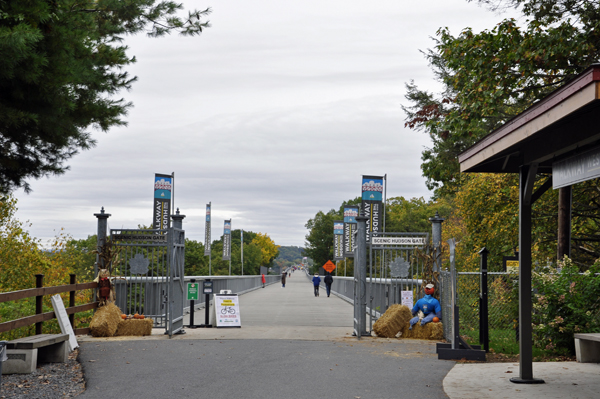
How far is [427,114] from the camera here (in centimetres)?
2280

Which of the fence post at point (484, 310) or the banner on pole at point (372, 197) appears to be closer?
the fence post at point (484, 310)

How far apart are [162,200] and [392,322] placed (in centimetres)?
1787

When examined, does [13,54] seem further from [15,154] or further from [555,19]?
[555,19]

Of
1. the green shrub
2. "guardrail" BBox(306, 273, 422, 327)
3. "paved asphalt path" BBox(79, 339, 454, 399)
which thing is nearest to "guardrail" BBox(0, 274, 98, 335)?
"paved asphalt path" BBox(79, 339, 454, 399)

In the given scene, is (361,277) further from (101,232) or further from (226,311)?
(101,232)

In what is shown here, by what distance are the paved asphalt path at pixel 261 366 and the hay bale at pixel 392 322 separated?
0.30 metres

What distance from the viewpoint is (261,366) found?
978cm

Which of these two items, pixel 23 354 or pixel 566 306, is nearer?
pixel 23 354

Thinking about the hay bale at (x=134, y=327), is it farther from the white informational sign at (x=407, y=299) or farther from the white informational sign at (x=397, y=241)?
the white informational sign at (x=407, y=299)

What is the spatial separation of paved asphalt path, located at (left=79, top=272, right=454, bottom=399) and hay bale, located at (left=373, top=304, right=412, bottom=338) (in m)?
0.30

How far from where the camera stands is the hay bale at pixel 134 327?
45.2 feet

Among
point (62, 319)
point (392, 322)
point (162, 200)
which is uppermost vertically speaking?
point (162, 200)

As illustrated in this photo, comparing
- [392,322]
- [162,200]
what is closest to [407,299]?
[392,322]

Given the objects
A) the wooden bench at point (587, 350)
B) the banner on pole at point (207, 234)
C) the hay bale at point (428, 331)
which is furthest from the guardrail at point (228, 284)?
the wooden bench at point (587, 350)
